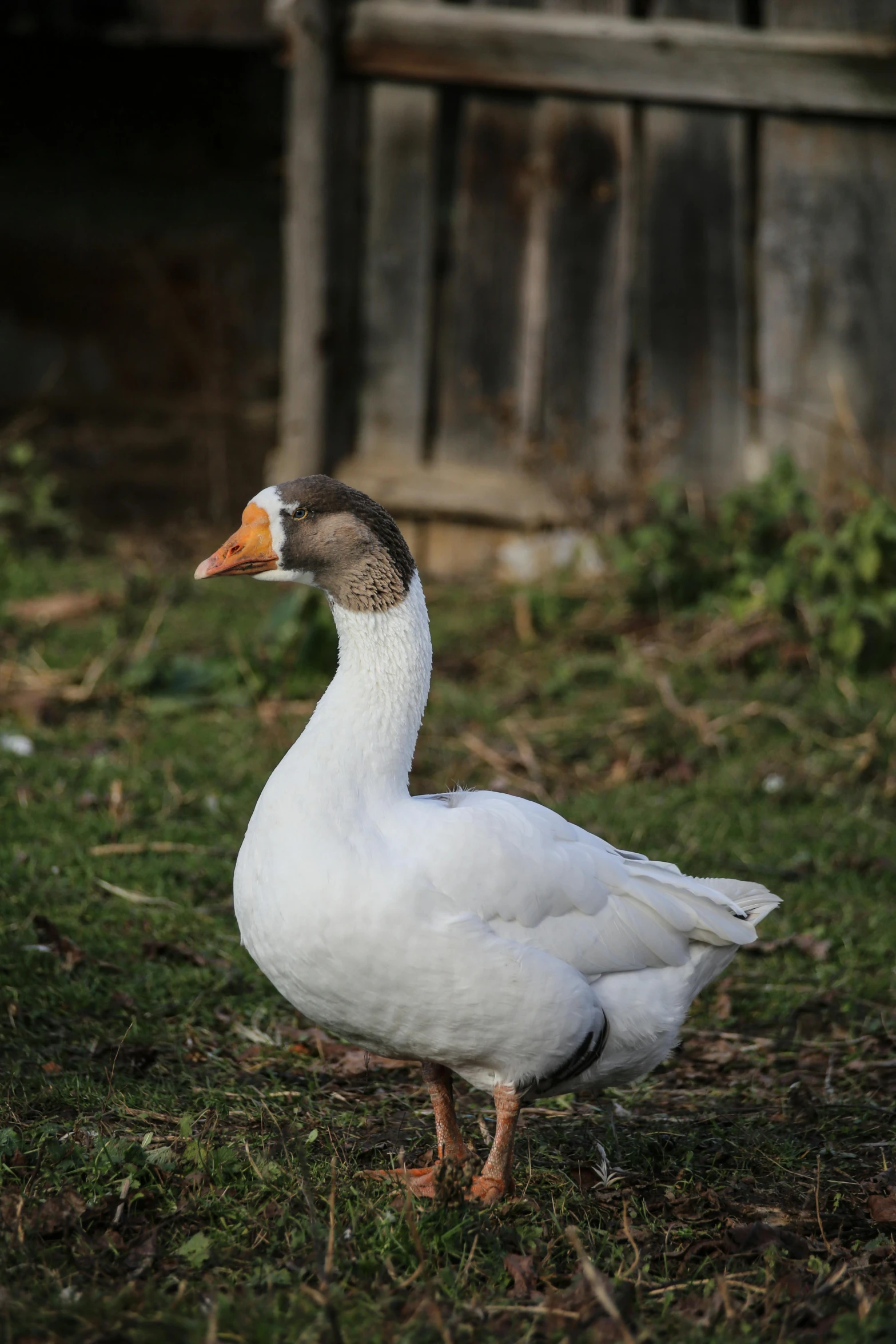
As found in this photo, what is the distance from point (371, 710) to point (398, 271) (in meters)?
4.98

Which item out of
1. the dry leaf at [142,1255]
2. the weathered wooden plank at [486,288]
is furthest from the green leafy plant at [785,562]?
the dry leaf at [142,1255]

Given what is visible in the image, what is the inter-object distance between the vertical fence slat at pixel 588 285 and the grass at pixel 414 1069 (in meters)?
1.06

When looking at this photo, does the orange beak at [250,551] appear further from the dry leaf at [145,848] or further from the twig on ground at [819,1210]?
the twig on ground at [819,1210]

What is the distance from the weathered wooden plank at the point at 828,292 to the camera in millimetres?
7234

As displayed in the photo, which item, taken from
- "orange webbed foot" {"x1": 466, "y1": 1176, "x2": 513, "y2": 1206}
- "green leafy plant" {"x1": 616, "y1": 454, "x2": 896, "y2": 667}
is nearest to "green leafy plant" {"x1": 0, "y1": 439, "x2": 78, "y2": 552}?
"green leafy plant" {"x1": 616, "y1": 454, "x2": 896, "y2": 667}

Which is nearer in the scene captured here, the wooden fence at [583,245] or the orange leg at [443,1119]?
the orange leg at [443,1119]

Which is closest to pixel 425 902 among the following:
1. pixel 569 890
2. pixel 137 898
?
pixel 569 890

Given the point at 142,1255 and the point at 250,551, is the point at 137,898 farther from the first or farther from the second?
the point at 142,1255

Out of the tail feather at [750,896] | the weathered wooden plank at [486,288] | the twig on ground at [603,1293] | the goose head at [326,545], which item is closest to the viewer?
the twig on ground at [603,1293]

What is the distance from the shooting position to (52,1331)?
89.5 inches

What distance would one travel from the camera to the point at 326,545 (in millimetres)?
3217

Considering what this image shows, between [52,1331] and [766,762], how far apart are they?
12.5 feet

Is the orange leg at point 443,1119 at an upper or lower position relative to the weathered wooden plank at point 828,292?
lower

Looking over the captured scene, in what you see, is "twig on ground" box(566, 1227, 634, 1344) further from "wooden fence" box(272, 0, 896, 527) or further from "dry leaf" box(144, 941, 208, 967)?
"wooden fence" box(272, 0, 896, 527)
